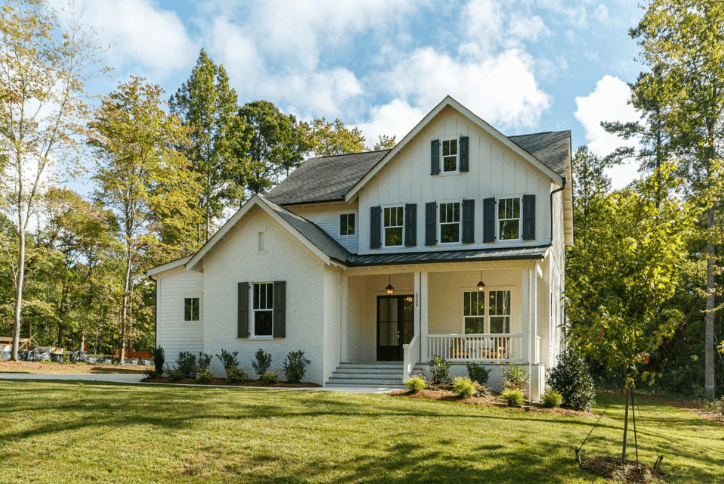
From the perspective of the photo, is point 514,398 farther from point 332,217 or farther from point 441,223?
point 332,217

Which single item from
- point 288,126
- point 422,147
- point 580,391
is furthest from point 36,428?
point 288,126

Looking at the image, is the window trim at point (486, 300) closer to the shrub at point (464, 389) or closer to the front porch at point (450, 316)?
the front porch at point (450, 316)

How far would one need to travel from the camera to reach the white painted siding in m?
16.3

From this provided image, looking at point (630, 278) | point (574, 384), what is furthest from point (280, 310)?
point (630, 278)

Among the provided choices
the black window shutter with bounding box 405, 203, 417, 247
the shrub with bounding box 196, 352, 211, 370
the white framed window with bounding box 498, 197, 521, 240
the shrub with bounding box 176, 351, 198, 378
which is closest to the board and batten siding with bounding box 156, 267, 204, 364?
the shrub with bounding box 176, 351, 198, 378

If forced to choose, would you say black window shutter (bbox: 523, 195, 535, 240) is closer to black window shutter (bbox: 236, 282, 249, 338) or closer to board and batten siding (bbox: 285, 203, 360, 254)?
board and batten siding (bbox: 285, 203, 360, 254)

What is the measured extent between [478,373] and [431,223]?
524cm

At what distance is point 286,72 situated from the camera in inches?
1041

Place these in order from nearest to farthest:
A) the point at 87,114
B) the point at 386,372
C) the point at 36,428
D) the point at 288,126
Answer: the point at 36,428 < the point at 386,372 < the point at 87,114 < the point at 288,126

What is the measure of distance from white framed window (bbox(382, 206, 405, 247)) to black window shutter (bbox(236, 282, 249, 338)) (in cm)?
492

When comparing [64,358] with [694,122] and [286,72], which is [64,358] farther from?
[694,122]

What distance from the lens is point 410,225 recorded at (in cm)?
1841

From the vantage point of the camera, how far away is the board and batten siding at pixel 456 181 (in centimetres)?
1714

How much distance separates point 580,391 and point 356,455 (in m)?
7.60
